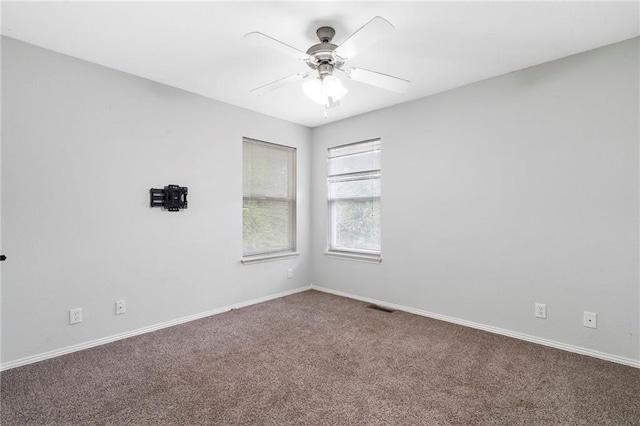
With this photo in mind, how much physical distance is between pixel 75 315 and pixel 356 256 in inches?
115

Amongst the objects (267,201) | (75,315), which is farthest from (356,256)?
(75,315)

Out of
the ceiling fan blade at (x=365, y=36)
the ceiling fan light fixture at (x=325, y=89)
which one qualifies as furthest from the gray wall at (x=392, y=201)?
the ceiling fan blade at (x=365, y=36)

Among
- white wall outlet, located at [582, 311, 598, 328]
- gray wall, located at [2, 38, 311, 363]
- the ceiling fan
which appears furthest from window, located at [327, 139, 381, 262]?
white wall outlet, located at [582, 311, 598, 328]

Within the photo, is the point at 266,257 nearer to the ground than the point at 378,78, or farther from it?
nearer to the ground

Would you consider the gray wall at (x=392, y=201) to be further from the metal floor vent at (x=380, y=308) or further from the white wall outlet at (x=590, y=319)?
the metal floor vent at (x=380, y=308)

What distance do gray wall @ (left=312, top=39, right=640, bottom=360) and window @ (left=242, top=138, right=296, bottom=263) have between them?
1303mm

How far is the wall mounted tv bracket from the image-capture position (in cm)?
301

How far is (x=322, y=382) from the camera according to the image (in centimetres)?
210

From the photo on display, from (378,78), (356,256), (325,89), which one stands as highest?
(378,78)

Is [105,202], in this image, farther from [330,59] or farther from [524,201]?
[524,201]

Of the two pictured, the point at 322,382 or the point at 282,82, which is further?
the point at 282,82

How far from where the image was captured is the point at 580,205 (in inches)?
98.3

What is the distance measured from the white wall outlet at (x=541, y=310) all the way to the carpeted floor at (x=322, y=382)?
278mm

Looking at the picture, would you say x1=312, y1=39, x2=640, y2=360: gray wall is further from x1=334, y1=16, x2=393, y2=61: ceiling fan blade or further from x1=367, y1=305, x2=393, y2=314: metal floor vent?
x1=334, y1=16, x2=393, y2=61: ceiling fan blade
